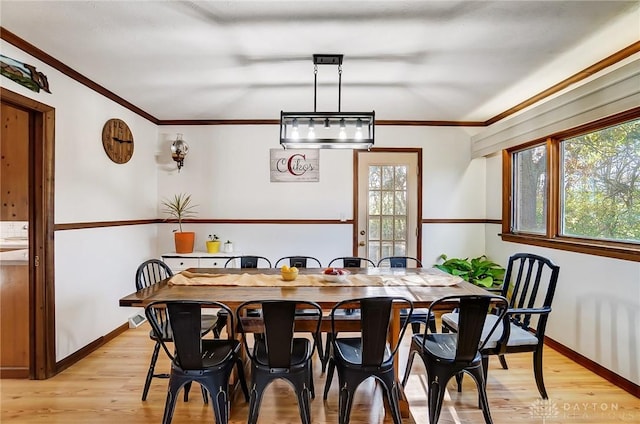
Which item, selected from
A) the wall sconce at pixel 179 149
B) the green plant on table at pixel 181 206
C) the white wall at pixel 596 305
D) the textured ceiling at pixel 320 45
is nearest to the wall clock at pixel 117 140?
the textured ceiling at pixel 320 45

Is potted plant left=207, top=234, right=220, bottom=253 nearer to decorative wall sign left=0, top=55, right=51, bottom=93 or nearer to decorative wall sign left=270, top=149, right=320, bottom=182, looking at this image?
decorative wall sign left=270, top=149, right=320, bottom=182

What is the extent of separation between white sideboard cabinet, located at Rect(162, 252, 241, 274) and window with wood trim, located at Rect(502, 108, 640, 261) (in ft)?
11.1

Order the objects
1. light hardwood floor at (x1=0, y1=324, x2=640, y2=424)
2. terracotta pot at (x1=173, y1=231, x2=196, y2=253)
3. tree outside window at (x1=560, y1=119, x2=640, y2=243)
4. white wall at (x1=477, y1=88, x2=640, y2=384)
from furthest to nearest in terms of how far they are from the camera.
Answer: terracotta pot at (x1=173, y1=231, x2=196, y2=253), tree outside window at (x1=560, y1=119, x2=640, y2=243), white wall at (x1=477, y1=88, x2=640, y2=384), light hardwood floor at (x1=0, y1=324, x2=640, y2=424)

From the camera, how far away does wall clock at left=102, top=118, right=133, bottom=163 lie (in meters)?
3.49

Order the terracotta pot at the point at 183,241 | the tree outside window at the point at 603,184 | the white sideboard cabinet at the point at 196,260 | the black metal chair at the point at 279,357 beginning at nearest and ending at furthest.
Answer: the black metal chair at the point at 279,357
the tree outside window at the point at 603,184
the white sideboard cabinet at the point at 196,260
the terracotta pot at the point at 183,241

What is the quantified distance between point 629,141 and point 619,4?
1.09 meters

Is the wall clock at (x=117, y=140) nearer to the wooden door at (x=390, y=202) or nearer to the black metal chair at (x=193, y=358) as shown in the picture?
the black metal chair at (x=193, y=358)

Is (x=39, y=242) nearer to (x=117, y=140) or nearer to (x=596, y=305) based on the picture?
(x=117, y=140)

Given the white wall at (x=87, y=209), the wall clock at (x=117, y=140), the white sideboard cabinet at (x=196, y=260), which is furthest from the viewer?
the white sideboard cabinet at (x=196, y=260)

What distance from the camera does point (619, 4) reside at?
6.59ft

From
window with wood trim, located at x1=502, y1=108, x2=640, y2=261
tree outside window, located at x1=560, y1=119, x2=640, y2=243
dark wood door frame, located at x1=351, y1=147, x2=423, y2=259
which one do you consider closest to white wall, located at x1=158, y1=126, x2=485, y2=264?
dark wood door frame, located at x1=351, y1=147, x2=423, y2=259

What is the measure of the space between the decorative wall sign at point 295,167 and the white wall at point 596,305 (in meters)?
2.37

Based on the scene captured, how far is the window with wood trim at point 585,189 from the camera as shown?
2.61 m

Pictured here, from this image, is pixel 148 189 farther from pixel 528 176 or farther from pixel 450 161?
pixel 528 176
